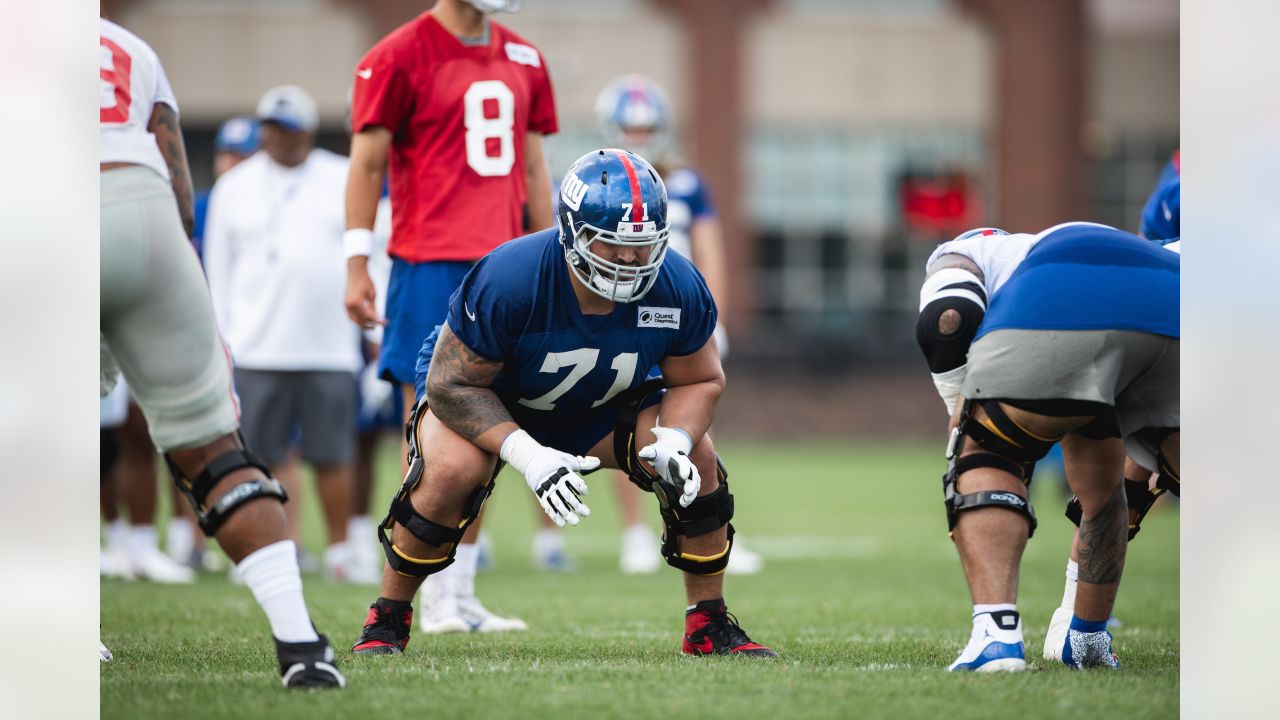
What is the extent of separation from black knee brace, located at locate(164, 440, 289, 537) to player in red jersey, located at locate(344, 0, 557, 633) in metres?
1.72

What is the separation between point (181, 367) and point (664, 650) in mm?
2050

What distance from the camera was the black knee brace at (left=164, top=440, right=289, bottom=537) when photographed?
393cm

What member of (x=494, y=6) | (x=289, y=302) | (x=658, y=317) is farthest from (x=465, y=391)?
(x=289, y=302)

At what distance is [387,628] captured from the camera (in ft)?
16.1

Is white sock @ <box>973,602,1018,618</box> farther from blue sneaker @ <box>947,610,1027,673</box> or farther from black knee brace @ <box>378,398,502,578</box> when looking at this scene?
black knee brace @ <box>378,398,502,578</box>

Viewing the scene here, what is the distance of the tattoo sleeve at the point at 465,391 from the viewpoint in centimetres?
456

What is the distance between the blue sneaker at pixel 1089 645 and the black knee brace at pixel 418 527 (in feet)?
6.27

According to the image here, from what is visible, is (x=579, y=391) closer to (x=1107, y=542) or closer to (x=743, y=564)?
(x=1107, y=542)

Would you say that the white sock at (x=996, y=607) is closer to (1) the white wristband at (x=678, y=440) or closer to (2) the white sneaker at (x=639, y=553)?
(1) the white wristband at (x=678, y=440)

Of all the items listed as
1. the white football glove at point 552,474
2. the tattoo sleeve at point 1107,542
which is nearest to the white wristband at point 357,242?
the white football glove at point 552,474
